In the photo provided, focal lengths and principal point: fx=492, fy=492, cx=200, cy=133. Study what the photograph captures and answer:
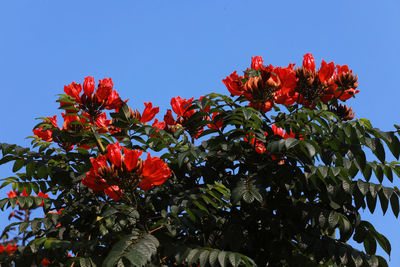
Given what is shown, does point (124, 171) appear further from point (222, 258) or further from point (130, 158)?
point (222, 258)

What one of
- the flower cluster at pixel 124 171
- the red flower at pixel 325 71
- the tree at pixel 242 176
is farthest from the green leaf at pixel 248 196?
the red flower at pixel 325 71

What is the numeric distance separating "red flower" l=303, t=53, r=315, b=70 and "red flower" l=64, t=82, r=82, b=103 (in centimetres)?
150

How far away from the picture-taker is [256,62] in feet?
11.7

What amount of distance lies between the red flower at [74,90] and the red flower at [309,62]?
150cm

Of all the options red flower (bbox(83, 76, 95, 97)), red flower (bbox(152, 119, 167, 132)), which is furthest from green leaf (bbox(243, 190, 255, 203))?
red flower (bbox(83, 76, 95, 97))

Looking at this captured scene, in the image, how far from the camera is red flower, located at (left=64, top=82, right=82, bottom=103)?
327 centimetres

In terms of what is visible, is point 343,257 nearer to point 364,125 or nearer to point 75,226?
point 364,125

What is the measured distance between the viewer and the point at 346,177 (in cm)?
294

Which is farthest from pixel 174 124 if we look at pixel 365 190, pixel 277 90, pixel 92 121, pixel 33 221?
pixel 365 190

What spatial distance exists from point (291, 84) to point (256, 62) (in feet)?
1.58

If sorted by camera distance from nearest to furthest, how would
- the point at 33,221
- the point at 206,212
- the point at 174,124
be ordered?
the point at 206,212 → the point at 33,221 → the point at 174,124

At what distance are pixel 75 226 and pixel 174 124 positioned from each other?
993 mm

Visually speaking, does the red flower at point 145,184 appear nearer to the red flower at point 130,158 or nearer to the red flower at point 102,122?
the red flower at point 130,158

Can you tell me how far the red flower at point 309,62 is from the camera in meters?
3.21
